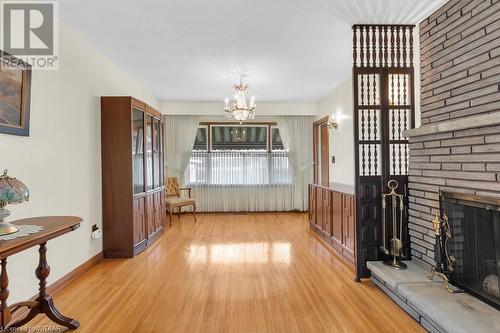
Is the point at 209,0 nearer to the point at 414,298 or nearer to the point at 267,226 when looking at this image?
the point at 414,298

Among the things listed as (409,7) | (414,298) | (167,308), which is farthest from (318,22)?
(167,308)

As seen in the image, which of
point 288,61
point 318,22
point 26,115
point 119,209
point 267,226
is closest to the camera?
point 26,115

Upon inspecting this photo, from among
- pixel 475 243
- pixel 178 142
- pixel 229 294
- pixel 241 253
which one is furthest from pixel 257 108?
pixel 475 243

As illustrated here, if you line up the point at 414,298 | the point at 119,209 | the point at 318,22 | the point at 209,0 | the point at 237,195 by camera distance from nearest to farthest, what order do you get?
the point at 414,298 → the point at 209,0 → the point at 318,22 → the point at 119,209 → the point at 237,195

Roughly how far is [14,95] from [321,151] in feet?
18.6

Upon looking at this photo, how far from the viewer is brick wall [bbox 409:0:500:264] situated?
6.58ft

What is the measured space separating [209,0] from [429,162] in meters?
2.54

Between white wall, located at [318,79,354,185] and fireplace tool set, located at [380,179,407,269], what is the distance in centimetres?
184

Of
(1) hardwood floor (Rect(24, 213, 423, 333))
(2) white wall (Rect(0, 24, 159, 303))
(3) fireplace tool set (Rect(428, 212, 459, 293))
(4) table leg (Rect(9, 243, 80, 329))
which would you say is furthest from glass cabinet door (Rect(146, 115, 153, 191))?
(3) fireplace tool set (Rect(428, 212, 459, 293))

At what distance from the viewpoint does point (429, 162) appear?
264cm

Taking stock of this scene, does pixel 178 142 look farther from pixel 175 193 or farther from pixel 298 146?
pixel 298 146

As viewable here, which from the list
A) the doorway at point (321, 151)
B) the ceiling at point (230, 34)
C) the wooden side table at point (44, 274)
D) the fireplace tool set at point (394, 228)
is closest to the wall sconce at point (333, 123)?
the doorway at point (321, 151)

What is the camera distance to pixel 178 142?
664 cm

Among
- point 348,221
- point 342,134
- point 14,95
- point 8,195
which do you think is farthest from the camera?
point 342,134
